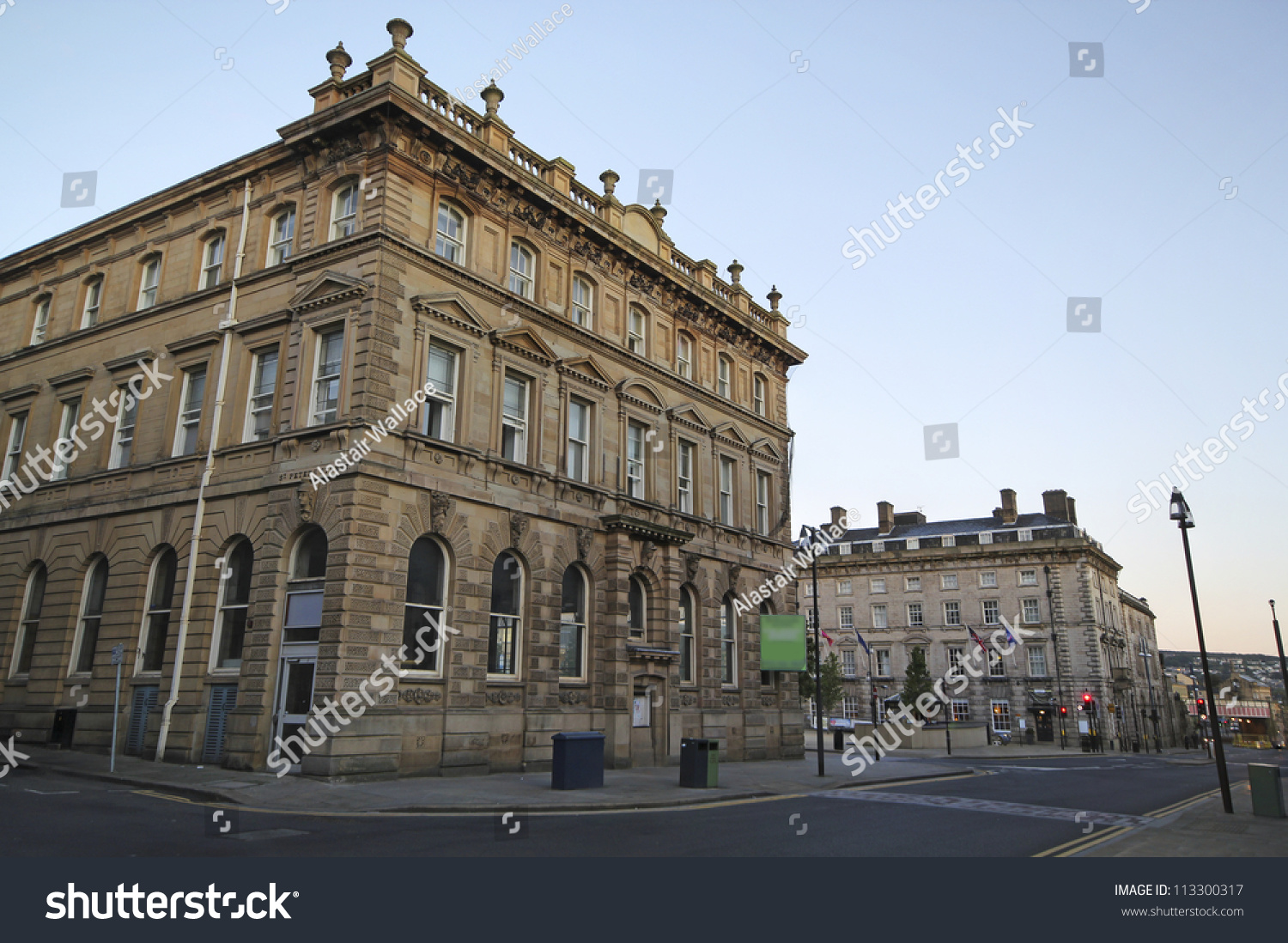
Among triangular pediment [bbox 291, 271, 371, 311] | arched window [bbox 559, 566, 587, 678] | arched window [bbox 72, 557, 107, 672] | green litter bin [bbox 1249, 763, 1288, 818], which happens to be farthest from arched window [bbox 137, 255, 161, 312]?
green litter bin [bbox 1249, 763, 1288, 818]

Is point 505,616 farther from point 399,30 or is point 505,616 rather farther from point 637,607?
point 399,30

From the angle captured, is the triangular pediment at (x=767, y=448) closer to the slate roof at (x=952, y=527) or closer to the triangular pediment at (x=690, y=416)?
the triangular pediment at (x=690, y=416)

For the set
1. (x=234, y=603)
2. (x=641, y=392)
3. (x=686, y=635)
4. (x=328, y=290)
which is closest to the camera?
(x=234, y=603)

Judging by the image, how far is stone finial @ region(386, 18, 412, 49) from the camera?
22859 mm

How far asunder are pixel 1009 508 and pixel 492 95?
219ft

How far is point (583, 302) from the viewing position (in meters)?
28.7

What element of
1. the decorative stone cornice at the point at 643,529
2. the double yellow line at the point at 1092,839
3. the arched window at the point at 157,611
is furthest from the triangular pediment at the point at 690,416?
the double yellow line at the point at 1092,839

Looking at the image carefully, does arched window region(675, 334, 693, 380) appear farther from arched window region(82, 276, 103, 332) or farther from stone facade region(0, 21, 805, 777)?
arched window region(82, 276, 103, 332)

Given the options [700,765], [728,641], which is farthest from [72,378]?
[728,641]

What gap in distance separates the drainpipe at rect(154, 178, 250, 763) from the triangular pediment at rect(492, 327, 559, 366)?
289 inches

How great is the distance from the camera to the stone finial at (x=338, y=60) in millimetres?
23484

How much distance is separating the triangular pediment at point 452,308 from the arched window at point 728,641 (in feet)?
48.1

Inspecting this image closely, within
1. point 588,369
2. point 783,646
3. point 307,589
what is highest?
point 588,369

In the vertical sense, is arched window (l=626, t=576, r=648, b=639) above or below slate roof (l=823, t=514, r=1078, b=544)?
below
